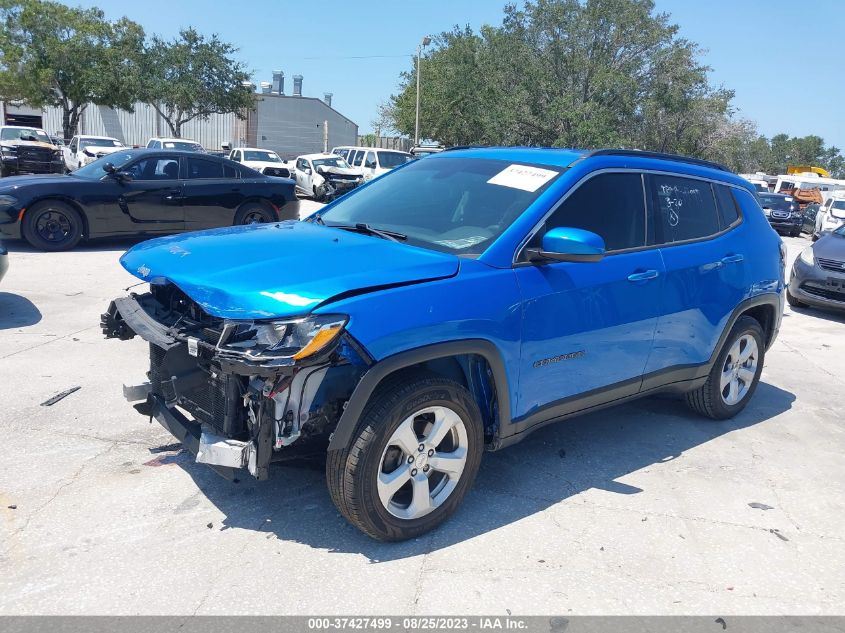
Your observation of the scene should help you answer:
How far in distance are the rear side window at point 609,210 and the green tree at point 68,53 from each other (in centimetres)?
3825

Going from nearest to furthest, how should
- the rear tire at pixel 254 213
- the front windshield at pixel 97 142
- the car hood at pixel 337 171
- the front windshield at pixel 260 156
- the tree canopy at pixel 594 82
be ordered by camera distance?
1. the rear tire at pixel 254 213
2. the car hood at pixel 337 171
3. the front windshield at pixel 260 156
4. the front windshield at pixel 97 142
5. the tree canopy at pixel 594 82

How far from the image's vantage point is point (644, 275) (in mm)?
4203

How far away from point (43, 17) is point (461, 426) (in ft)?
142

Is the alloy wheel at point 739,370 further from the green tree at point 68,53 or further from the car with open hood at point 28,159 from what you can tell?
the green tree at point 68,53

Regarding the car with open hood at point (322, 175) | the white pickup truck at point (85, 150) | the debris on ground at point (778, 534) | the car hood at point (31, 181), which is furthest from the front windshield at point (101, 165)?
the white pickup truck at point (85, 150)

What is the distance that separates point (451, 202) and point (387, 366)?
1403mm

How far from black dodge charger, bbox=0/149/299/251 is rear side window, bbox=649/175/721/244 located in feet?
28.0

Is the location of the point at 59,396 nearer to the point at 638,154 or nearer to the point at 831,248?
the point at 638,154

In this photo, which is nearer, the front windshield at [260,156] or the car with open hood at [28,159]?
the car with open hood at [28,159]

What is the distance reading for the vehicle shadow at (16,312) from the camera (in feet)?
22.2

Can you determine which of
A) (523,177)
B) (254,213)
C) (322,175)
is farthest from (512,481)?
(322,175)

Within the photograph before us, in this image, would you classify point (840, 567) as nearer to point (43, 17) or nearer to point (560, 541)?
point (560, 541)

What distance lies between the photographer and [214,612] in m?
2.81

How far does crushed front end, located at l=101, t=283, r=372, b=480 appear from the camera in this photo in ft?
9.52
